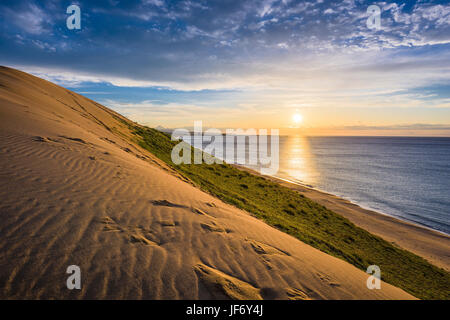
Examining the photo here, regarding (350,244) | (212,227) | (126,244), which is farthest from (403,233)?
(126,244)

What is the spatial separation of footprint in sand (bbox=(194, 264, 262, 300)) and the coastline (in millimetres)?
16932

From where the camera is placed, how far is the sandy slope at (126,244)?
3314 millimetres

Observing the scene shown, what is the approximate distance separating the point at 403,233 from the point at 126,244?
23355 millimetres

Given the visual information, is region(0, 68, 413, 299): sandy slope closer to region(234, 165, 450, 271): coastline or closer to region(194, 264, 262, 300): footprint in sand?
region(194, 264, 262, 300): footprint in sand

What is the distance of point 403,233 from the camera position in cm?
1881

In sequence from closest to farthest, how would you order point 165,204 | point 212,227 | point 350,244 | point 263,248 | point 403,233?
point 263,248 < point 212,227 < point 165,204 < point 350,244 < point 403,233

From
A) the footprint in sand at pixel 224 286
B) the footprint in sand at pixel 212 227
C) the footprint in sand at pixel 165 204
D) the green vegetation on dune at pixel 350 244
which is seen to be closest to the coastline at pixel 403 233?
the green vegetation on dune at pixel 350 244

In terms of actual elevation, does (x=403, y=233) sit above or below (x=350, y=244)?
below

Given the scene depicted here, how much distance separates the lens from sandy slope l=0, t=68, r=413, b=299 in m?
3.31

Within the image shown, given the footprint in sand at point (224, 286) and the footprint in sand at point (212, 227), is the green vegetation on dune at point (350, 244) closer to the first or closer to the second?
the footprint in sand at point (212, 227)

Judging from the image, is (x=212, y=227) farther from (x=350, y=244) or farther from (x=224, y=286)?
(x=350, y=244)

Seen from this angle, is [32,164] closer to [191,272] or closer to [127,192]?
[127,192]
